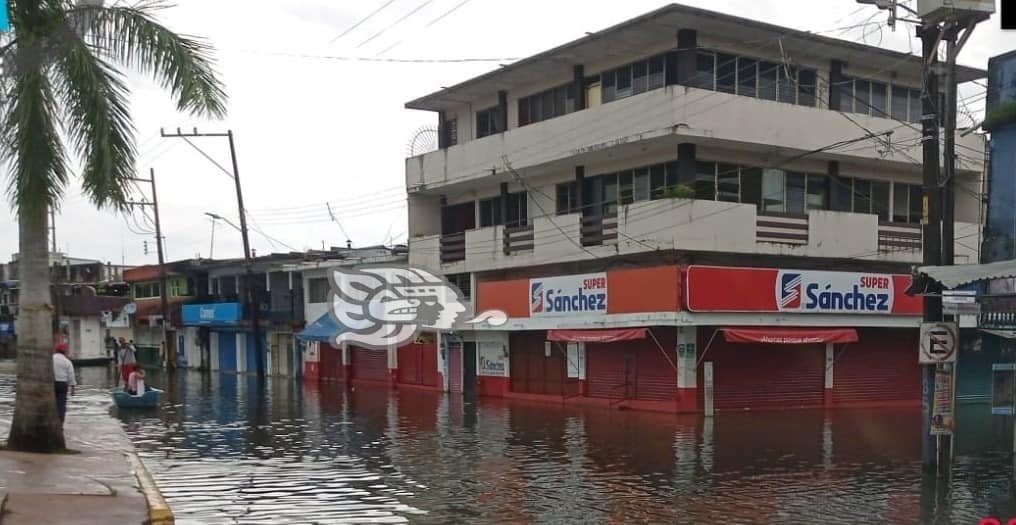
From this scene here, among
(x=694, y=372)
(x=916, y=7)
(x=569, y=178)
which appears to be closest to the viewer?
(x=916, y=7)

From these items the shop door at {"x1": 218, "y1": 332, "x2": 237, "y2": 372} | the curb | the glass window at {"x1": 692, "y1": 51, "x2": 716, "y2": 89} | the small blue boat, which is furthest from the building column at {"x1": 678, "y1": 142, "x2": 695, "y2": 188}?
the shop door at {"x1": 218, "y1": 332, "x2": 237, "y2": 372}

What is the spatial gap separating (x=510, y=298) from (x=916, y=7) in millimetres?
17868

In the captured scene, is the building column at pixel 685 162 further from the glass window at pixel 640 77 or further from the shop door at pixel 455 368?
the shop door at pixel 455 368

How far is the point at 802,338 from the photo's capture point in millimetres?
25359

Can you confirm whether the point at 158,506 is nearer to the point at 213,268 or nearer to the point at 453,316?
the point at 453,316

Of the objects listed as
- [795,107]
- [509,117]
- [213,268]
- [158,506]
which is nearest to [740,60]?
[795,107]

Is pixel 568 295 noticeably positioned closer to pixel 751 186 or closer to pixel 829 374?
pixel 751 186

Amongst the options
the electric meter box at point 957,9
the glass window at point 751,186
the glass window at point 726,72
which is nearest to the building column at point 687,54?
the glass window at point 726,72

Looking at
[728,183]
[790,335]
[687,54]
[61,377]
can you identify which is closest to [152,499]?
[61,377]

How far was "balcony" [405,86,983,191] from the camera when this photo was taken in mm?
24703

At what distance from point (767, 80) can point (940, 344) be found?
1533 cm

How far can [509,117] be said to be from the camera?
32281 millimetres

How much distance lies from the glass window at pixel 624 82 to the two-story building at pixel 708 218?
6 cm

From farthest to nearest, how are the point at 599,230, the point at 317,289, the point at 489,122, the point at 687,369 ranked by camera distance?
the point at 317,289 < the point at 489,122 < the point at 599,230 < the point at 687,369
